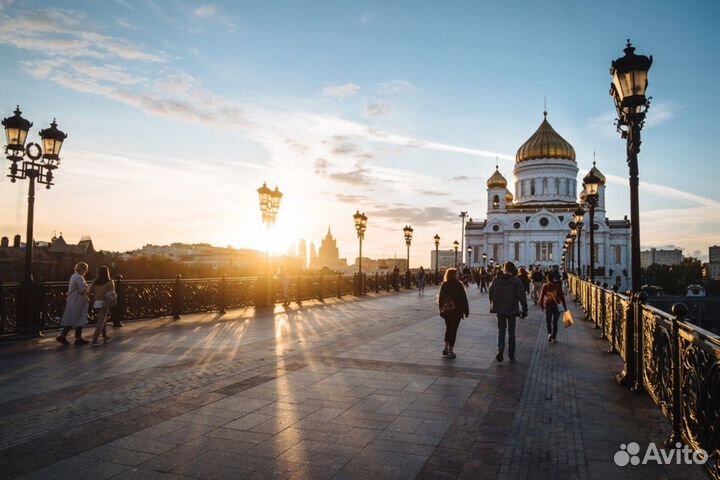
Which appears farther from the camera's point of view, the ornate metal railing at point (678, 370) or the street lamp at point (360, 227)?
the street lamp at point (360, 227)

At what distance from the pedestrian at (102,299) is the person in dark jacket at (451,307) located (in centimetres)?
719

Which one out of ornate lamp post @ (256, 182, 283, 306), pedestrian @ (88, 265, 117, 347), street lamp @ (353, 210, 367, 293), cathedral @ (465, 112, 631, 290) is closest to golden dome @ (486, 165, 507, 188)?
cathedral @ (465, 112, 631, 290)

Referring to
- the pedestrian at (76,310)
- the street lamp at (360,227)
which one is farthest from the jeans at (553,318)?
the street lamp at (360,227)

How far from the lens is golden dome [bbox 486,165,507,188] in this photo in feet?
319

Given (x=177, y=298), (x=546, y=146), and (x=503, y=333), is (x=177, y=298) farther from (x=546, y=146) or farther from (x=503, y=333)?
(x=546, y=146)

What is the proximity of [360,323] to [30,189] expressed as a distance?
369 inches

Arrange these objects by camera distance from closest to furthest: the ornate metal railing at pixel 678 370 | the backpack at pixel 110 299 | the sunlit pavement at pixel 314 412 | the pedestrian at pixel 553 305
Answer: the ornate metal railing at pixel 678 370
the sunlit pavement at pixel 314 412
the backpack at pixel 110 299
the pedestrian at pixel 553 305

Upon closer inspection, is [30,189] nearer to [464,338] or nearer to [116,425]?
[116,425]

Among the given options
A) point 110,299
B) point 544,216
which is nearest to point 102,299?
point 110,299

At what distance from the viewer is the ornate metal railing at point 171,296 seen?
38.6ft

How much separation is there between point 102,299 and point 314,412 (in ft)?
23.7

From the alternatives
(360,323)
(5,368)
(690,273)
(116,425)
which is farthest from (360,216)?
(690,273)

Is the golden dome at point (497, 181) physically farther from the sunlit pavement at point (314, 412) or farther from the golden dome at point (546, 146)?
the sunlit pavement at point (314, 412)

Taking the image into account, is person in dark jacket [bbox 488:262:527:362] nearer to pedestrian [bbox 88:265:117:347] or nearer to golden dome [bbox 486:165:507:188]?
pedestrian [bbox 88:265:117:347]
